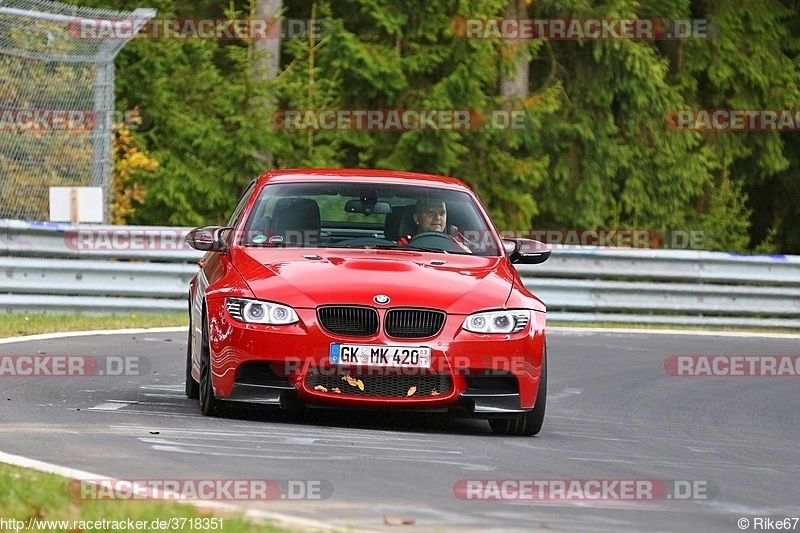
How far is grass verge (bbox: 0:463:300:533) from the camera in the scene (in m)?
6.01

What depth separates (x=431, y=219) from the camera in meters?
11.0

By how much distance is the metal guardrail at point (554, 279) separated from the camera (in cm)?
1769

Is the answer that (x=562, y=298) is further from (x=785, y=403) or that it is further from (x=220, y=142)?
(x=220, y=142)

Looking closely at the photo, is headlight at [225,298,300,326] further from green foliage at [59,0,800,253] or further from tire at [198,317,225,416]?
green foliage at [59,0,800,253]

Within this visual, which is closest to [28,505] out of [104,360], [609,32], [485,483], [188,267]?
[485,483]

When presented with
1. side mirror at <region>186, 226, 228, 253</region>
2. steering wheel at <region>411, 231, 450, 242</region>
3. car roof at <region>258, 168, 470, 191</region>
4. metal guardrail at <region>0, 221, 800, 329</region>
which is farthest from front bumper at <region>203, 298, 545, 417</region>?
metal guardrail at <region>0, 221, 800, 329</region>

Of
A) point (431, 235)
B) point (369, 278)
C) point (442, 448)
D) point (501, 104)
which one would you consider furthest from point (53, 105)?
point (442, 448)

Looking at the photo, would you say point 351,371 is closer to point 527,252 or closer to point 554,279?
point 527,252

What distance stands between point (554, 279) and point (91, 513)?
14379 mm

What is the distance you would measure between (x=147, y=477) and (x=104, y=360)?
21.1 feet

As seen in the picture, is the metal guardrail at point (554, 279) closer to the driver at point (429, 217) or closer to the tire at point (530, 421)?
the driver at point (429, 217)

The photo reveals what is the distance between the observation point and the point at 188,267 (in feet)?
60.9

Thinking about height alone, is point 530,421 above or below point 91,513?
below

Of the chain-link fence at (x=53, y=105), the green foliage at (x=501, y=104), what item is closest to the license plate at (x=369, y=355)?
the chain-link fence at (x=53, y=105)
